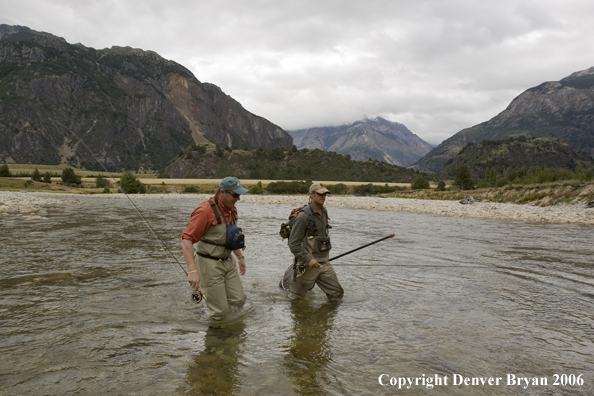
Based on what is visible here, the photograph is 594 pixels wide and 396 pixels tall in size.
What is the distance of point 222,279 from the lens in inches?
233

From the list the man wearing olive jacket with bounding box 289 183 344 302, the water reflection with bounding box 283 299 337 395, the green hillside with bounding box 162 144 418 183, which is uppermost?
the green hillside with bounding box 162 144 418 183

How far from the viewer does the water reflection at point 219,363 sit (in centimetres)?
420

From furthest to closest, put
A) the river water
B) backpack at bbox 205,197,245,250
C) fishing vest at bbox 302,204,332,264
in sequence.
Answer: fishing vest at bbox 302,204,332,264 → backpack at bbox 205,197,245,250 → the river water

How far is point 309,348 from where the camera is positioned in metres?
5.34

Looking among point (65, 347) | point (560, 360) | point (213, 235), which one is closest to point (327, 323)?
point (213, 235)

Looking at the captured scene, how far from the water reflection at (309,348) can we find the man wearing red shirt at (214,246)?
126 cm

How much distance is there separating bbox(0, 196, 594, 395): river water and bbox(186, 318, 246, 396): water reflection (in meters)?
0.02

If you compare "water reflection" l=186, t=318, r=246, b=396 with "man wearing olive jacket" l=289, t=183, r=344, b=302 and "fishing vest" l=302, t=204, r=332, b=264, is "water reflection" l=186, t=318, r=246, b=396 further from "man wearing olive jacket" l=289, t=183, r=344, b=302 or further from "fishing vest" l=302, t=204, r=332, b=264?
"fishing vest" l=302, t=204, r=332, b=264

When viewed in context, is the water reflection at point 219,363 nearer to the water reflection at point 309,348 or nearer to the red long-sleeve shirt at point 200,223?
the water reflection at point 309,348

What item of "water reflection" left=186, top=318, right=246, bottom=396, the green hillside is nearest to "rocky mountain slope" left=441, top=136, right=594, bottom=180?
the green hillside

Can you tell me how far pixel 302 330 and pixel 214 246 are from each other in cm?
188

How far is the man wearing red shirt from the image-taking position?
5488 millimetres

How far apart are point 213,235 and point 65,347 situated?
238 centimetres

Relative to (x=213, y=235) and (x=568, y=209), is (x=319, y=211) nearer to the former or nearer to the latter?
(x=213, y=235)
